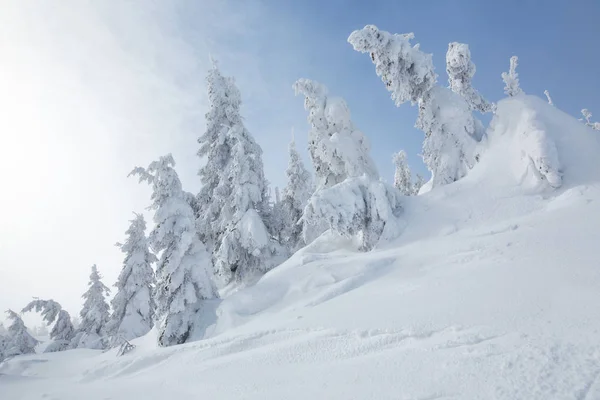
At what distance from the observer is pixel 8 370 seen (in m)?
15.4

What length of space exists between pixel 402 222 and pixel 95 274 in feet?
89.3

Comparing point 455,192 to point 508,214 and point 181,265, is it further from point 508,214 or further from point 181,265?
point 181,265

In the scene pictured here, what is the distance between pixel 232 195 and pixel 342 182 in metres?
7.30

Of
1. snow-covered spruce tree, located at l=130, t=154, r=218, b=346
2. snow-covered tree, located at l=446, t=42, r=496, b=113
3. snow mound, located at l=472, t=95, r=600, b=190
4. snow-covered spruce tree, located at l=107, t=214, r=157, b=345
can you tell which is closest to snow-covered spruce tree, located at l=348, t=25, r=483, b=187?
snow mound, located at l=472, t=95, r=600, b=190

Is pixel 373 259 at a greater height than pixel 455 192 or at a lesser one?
lesser

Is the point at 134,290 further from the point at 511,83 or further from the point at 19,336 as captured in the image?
the point at 511,83

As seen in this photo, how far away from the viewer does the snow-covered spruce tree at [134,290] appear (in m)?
24.6

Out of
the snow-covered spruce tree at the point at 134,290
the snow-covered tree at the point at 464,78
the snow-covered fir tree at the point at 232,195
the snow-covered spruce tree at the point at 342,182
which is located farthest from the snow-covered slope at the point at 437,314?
the snow-covered spruce tree at the point at 134,290

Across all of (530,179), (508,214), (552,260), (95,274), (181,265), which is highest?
(95,274)

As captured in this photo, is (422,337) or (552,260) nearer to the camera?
(422,337)

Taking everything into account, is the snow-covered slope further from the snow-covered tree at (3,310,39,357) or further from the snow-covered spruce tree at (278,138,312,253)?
the snow-covered spruce tree at (278,138,312,253)

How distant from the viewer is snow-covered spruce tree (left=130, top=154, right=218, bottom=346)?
14125 millimetres

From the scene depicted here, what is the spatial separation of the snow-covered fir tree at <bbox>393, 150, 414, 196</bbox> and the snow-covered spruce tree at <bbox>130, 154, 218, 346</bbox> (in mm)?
34333

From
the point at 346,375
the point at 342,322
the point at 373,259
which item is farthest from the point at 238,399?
the point at 373,259
